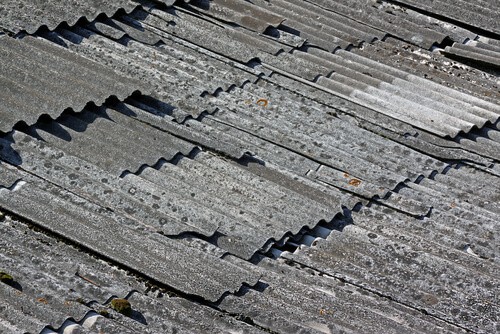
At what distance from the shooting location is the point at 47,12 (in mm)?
5719

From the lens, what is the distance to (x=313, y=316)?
3.90 meters

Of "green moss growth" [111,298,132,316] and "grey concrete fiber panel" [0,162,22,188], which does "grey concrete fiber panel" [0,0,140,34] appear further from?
"green moss growth" [111,298,132,316]

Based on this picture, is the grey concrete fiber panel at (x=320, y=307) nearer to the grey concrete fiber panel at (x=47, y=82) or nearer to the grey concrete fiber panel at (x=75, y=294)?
the grey concrete fiber panel at (x=75, y=294)

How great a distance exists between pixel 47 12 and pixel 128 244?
7.27 ft

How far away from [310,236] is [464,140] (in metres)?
1.55

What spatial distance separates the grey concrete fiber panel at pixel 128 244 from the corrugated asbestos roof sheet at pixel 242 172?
11mm

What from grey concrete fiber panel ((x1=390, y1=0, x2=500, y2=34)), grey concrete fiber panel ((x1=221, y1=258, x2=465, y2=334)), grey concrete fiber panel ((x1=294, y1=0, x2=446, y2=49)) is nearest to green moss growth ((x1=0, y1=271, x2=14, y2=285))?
grey concrete fiber panel ((x1=221, y1=258, x2=465, y2=334))

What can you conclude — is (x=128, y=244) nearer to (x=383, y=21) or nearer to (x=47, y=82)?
(x=47, y=82)

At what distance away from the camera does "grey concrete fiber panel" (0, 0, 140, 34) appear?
5551mm

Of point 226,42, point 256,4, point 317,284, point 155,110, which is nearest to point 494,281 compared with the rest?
point 317,284

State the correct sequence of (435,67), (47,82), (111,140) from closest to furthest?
(111,140)
(47,82)
(435,67)

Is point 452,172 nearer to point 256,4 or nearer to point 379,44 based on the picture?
point 379,44

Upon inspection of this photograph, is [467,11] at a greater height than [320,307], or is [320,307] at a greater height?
[467,11]

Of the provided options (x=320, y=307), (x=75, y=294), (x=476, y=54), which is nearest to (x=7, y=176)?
(x=75, y=294)
